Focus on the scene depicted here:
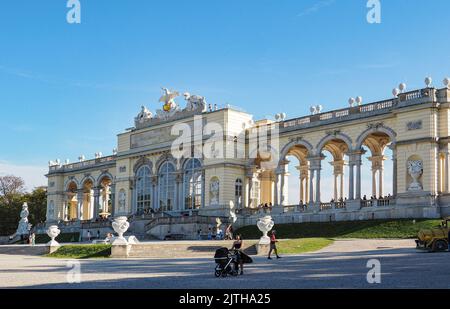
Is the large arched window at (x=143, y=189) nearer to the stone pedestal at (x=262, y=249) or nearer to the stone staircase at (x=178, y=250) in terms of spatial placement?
the stone staircase at (x=178, y=250)

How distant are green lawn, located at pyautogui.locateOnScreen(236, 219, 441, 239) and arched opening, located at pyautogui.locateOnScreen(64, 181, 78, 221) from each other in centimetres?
3942

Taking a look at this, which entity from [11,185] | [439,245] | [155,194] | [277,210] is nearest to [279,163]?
[277,210]

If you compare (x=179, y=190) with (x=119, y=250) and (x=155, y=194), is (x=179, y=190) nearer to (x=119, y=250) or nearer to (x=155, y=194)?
(x=155, y=194)

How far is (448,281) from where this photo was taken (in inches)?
640

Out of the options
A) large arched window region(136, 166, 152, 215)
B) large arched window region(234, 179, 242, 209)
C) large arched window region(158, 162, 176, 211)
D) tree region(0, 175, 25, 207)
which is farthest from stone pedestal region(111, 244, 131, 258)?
tree region(0, 175, 25, 207)

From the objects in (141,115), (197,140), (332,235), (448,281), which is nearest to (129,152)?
(141,115)

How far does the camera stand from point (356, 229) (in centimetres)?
4331

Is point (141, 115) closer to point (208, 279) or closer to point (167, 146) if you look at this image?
point (167, 146)

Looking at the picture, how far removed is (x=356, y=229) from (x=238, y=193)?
18.8 m

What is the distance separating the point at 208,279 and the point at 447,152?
99.9 feet

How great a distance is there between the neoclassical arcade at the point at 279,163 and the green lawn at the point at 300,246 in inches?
413

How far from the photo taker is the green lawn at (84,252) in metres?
36.2

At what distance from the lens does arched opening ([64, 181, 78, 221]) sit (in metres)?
84.4

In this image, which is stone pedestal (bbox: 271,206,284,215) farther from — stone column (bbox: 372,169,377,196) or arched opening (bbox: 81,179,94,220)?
arched opening (bbox: 81,179,94,220)
